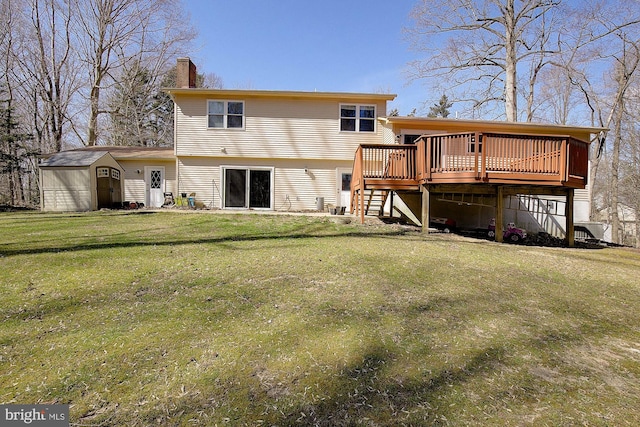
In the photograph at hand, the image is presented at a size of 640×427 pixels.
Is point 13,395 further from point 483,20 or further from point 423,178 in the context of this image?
point 483,20

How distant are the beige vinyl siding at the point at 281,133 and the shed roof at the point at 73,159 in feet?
12.9

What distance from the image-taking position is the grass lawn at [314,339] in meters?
1.90

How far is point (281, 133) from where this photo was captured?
12891 mm

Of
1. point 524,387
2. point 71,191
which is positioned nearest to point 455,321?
point 524,387

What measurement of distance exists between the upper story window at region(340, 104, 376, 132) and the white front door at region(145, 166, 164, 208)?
28.6 ft

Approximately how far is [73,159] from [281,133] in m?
8.73

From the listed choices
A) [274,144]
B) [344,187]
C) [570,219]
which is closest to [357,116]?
[344,187]

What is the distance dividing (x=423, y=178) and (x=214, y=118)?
30.0 ft

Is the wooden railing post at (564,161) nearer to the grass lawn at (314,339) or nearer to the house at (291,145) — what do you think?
the grass lawn at (314,339)

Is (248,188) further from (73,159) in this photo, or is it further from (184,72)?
(73,159)

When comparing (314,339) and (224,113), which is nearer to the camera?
(314,339)

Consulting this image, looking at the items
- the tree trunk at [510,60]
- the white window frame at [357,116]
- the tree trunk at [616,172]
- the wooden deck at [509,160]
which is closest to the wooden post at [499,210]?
the wooden deck at [509,160]

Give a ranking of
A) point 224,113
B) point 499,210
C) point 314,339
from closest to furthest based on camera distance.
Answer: point 314,339 → point 499,210 → point 224,113

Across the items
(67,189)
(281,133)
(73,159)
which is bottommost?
(67,189)
